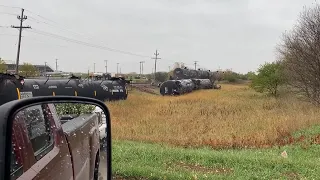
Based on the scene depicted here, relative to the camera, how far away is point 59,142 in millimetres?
2977

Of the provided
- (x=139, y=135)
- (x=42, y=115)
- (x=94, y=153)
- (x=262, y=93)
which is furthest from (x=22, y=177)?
(x=262, y=93)

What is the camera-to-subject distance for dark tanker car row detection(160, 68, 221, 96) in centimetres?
5116

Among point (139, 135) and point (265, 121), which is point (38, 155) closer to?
point (139, 135)

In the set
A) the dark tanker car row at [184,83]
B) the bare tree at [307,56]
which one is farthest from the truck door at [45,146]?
the dark tanker car row at [184,83]

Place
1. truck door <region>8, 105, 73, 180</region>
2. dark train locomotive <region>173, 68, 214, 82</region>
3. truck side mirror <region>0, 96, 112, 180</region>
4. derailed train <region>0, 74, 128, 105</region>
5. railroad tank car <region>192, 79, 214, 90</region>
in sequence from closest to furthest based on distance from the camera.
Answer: truck side mirror <region>0, 96, 112, 180</region> → truck door <region>8, 105, 73, 180</region> → derailed train <region>0, 74, 128, 105</region> → railroad tank car <region>192, 79, 214, 90</region> → dark train locomotive <region>173, 68, 214, 82</region>

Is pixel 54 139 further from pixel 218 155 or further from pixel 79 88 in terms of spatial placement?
pixel 79 88

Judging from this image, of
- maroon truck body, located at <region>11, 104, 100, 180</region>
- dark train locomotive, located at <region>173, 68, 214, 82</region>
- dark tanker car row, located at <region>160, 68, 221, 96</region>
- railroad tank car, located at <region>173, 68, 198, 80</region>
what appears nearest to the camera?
maroon truck body, located at <region>11, 104, 100, 180</region>

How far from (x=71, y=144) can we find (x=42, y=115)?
31.4 inches

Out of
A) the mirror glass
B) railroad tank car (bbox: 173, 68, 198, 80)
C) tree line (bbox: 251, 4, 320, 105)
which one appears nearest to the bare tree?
tree line (bbox: 251, 4, 320, 105)

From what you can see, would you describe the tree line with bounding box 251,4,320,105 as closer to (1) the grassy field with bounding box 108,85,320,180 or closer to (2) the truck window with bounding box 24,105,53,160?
(1) the grassy field with bounding box 108,85,320,180

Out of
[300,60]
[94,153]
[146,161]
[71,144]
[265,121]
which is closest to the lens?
[71,144]

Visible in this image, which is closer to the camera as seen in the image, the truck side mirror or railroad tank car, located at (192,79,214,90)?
the truck side mirror

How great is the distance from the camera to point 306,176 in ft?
22.9

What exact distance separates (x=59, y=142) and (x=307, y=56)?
90.9ft
